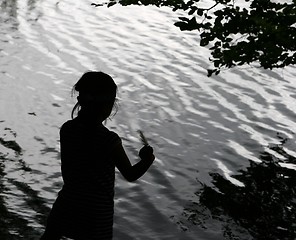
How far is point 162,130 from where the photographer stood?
1255 centimetres

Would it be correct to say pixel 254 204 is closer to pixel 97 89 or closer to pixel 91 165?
pixel 91 165

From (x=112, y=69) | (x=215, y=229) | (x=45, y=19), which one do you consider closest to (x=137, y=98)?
(x=112, y=69)

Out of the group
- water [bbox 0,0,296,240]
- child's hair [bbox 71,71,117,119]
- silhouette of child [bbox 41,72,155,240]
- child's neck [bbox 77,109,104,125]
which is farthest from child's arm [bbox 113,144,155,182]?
water [bbox 0,0,296,240]

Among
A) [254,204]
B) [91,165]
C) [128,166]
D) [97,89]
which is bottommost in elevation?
[254,204]

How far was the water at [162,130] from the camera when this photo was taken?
8750 millimetres

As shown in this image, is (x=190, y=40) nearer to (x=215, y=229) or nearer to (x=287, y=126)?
(x=287, y=126)

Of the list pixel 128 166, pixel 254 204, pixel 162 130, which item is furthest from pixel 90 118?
pixel 162 130

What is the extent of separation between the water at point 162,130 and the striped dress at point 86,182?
3586 mm

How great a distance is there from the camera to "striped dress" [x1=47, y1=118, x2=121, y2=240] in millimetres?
3941

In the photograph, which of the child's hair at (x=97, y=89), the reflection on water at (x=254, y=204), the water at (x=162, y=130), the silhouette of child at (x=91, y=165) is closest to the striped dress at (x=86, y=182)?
the silhouette of child at (x=91, y=165)

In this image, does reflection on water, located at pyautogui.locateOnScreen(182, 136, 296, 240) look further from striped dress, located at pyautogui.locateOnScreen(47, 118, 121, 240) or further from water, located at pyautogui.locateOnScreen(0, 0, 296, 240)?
striped dress, located at pyautogui.locateOnScreen(47, 118, 121, 240)

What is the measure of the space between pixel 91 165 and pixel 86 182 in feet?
0.46

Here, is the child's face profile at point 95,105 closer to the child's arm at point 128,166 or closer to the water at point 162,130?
the child's arm at point 128,166

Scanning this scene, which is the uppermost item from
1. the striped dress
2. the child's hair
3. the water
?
the child's hair
